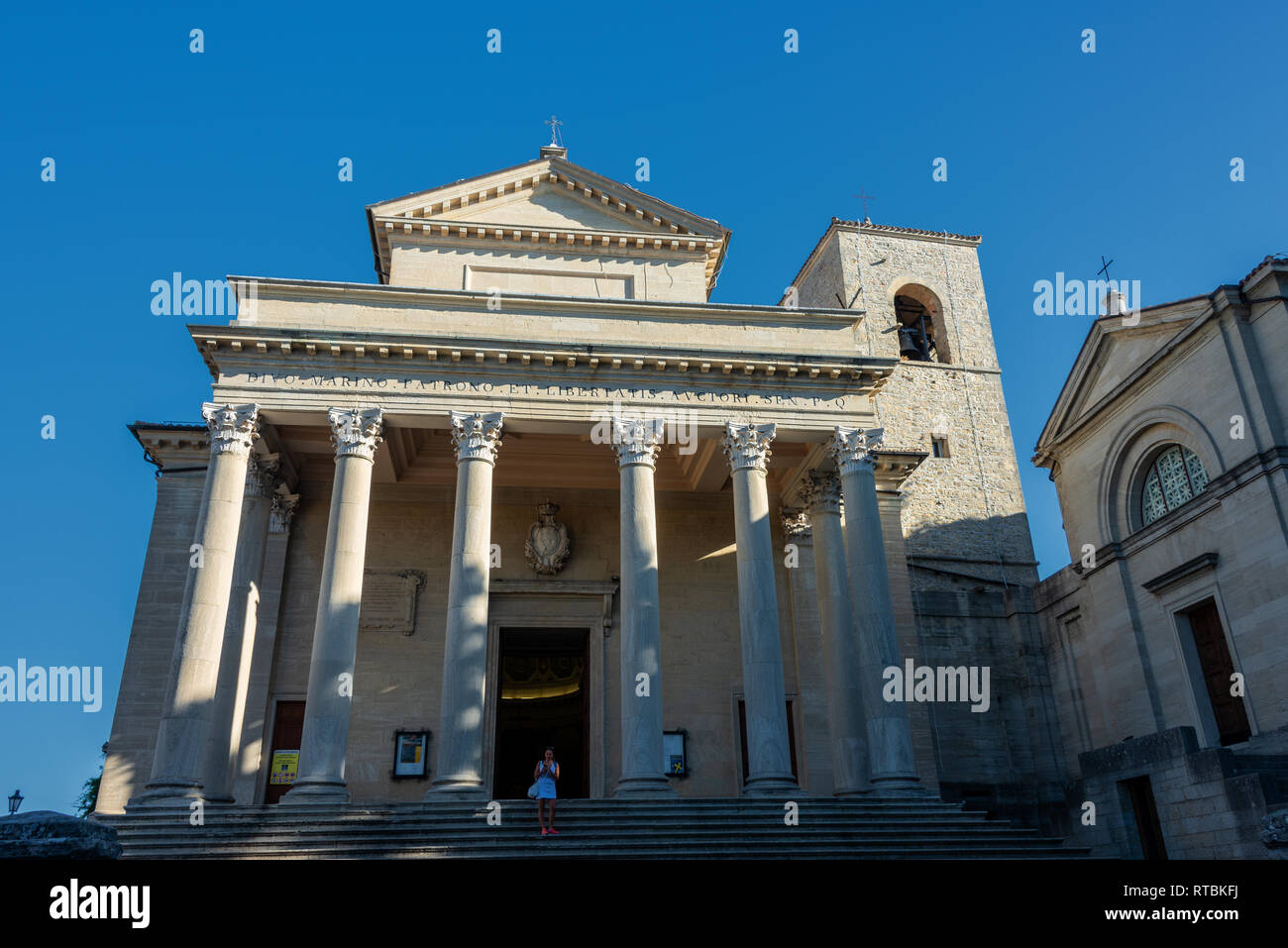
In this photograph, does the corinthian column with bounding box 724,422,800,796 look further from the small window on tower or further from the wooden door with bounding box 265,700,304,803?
the small window on tower

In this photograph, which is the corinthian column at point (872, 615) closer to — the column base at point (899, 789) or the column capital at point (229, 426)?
the column base at point (899, 789)

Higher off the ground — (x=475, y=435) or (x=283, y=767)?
(x=475, y=435)

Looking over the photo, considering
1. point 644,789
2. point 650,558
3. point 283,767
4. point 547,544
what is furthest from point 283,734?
point 650,558

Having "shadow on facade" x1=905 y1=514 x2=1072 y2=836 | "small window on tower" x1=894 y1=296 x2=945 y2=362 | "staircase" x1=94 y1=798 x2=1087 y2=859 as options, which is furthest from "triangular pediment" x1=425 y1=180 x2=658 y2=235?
"small window on tower" x1=894 y1=296 x2=945 y2=362

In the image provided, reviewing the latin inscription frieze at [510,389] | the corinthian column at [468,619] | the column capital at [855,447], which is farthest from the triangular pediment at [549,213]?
the column capital at [855,447]

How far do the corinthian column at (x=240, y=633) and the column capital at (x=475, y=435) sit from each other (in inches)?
174

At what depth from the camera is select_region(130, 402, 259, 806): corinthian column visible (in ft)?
53.2

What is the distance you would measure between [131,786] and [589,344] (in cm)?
1311

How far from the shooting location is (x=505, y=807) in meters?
16.0

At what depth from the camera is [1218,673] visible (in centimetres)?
2150

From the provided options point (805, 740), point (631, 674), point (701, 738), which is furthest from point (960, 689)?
point (631, 674)

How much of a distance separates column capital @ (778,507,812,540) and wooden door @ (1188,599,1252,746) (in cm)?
916

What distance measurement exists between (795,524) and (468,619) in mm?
9515

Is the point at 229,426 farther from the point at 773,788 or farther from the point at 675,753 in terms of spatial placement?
the point at 773,788
